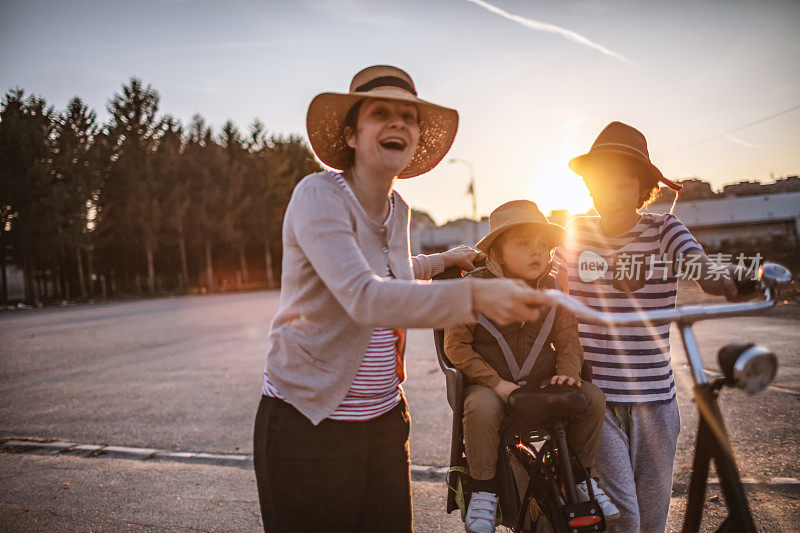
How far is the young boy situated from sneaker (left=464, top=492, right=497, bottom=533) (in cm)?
57

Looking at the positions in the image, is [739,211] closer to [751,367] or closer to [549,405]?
[549,405]

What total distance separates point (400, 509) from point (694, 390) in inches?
42.4

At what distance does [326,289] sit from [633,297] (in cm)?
160

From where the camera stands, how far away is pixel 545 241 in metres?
2.72

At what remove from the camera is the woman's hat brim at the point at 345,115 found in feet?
5.98

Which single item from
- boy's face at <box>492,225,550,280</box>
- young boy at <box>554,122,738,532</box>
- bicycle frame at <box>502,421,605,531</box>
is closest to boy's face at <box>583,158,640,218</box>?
young boy at <box>554,122,738,532</box>

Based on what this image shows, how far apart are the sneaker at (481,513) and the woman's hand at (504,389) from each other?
423 millimetres

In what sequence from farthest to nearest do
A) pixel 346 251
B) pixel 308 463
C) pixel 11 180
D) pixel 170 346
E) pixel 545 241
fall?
pixel 11 180 → pixel 170 346 → pixel 545 241 → pixel 308 463 → pixel 346 251

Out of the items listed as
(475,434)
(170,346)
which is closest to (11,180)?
(170,346)

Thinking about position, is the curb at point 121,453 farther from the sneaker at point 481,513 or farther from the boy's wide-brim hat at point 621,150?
the boy's wide-brim hat at point 621,150

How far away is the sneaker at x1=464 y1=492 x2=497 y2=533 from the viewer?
2.21 metres

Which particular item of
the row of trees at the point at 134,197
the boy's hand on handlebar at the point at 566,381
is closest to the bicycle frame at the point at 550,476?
the boy's hand on handlebar at the point at 566,381

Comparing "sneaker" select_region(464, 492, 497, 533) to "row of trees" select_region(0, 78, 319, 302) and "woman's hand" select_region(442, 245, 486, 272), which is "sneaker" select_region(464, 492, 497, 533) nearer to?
"woman's hand" select_region(442, 245, 486, 272)

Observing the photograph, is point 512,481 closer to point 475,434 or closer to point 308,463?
point 475,434
